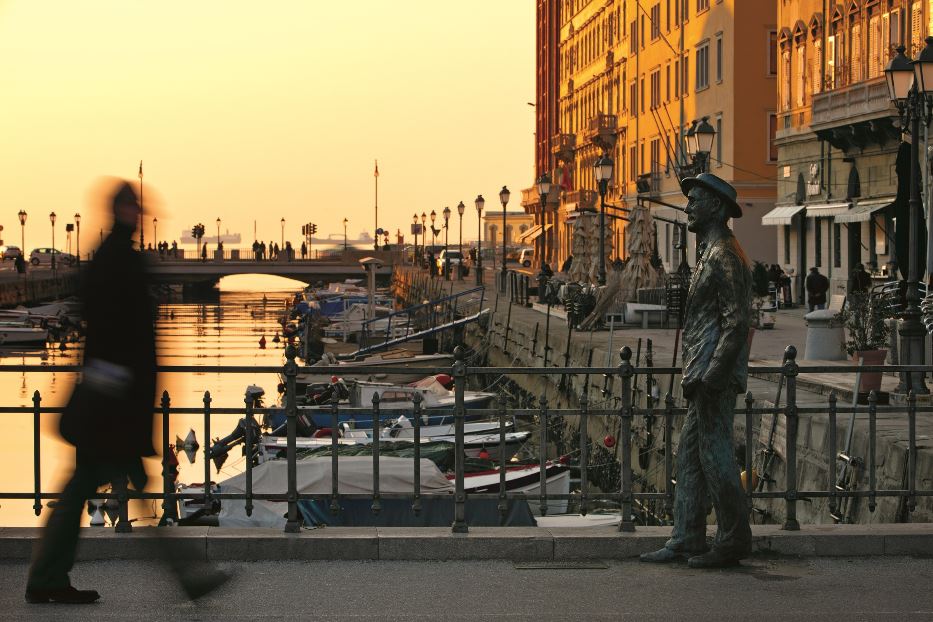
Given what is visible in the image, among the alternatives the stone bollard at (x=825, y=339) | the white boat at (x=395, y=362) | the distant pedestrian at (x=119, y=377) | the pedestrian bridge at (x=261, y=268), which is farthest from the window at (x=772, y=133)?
the pedestrian bridge at (x=261, y=268)

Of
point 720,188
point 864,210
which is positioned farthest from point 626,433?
point 864,210

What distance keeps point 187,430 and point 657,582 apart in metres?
30.1

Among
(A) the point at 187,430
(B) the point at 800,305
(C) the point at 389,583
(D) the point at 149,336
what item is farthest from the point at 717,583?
(B) the point at 800,305

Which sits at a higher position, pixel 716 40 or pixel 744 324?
pixel 716 40

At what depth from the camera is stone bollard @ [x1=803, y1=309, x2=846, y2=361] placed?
79.6ft

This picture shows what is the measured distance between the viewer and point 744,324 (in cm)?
923

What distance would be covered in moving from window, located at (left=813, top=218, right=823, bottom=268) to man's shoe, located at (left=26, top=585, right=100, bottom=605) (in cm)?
4113

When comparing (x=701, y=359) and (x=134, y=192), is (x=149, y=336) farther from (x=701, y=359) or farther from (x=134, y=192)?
(x=701, y=359)

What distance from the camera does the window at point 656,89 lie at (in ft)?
245

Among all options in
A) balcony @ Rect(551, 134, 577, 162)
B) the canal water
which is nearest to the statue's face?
the canal water

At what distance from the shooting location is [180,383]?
22.8 meters

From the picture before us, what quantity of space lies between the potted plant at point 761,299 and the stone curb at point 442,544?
20.4 meters

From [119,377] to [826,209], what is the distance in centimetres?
3912

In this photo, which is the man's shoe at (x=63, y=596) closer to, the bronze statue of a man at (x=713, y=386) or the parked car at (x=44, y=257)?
the bronze statue of a man at (x=713, y=386)
